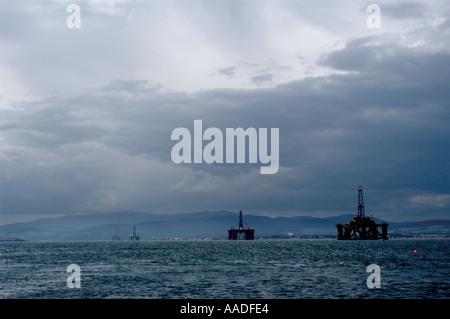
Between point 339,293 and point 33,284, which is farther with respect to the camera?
point 33,284

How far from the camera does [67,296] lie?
1962 inches

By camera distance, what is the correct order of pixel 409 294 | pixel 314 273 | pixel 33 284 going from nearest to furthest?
1. pixel 409 294
2. pixel 33 284
3. pixel 314 273
